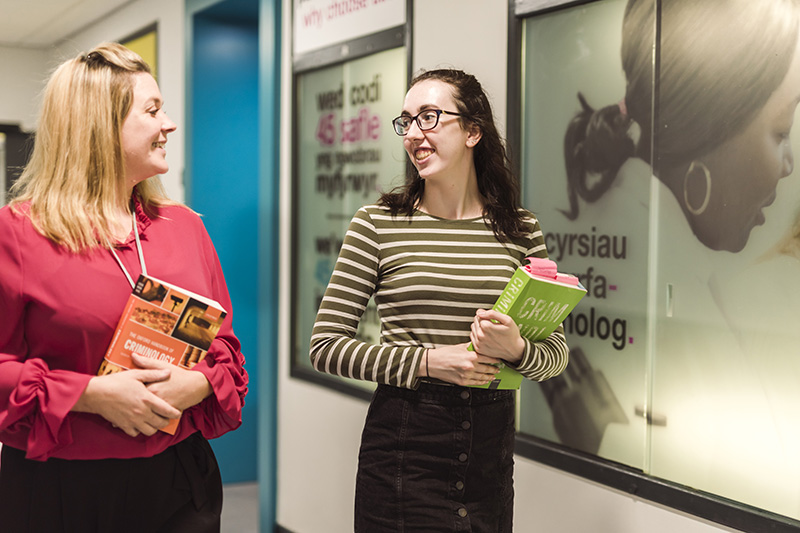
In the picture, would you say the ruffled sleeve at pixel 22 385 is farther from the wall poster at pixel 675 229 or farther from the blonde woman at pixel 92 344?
the wall poster at pixel 675 229

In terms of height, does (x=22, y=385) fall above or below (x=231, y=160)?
below

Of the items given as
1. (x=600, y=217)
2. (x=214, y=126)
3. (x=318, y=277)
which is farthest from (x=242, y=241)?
(x=600, y=217)

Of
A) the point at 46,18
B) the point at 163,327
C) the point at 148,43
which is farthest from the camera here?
the point at 46,18

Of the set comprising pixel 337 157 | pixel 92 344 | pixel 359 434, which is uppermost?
pixel 337 157

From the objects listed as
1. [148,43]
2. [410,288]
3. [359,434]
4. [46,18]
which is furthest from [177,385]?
[46,18]

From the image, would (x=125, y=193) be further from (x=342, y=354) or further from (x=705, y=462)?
(x=705, y=462)

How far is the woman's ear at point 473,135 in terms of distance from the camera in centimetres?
190

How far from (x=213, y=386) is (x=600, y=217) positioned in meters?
1.36

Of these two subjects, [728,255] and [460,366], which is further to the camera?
[728,255]

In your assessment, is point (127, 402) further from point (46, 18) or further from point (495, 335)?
point (46, 18)

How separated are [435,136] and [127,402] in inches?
33.4

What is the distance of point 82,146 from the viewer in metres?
1.70

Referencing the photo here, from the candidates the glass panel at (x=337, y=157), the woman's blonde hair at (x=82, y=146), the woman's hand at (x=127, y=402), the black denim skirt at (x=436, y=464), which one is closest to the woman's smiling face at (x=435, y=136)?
the black denim skirt at (x=436, y=464)

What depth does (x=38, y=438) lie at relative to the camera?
5.12 ft
